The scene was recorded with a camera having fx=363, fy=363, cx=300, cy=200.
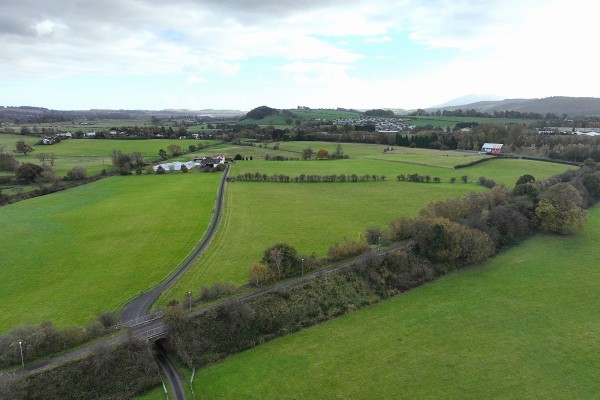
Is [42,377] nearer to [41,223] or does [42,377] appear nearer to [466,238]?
[41,223]

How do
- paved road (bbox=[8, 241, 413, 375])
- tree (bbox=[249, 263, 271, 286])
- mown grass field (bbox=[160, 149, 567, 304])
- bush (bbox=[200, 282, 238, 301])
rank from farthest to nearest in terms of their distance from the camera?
mown grass field (bbox=[160, 149, 567, 304]) → tree (bbox=[249, 263, 271, 286]) → bush (bbox=[200, 282, 238, 301]) → paved road (bbox=[8, 241, 413, 375])

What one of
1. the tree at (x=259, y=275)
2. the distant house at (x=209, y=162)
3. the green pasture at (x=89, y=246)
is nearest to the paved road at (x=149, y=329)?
the tree at (x=259, y=275)

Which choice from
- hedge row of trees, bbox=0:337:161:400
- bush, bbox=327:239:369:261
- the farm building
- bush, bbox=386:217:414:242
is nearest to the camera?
hedge row of trees, bbox=0:337:161:400

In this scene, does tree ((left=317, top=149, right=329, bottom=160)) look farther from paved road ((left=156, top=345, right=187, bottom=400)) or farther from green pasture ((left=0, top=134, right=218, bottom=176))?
paved road ((left=156, top=345, right=187, bottom=400))

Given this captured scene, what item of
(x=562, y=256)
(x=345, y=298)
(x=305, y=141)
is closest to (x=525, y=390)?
(x=345, y=298)

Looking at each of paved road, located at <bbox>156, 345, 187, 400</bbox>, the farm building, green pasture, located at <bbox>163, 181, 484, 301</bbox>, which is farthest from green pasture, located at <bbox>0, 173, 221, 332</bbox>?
the farm building

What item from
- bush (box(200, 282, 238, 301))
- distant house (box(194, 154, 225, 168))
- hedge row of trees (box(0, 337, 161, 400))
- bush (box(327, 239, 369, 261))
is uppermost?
distant house (box(194, 154, 225, 168))
